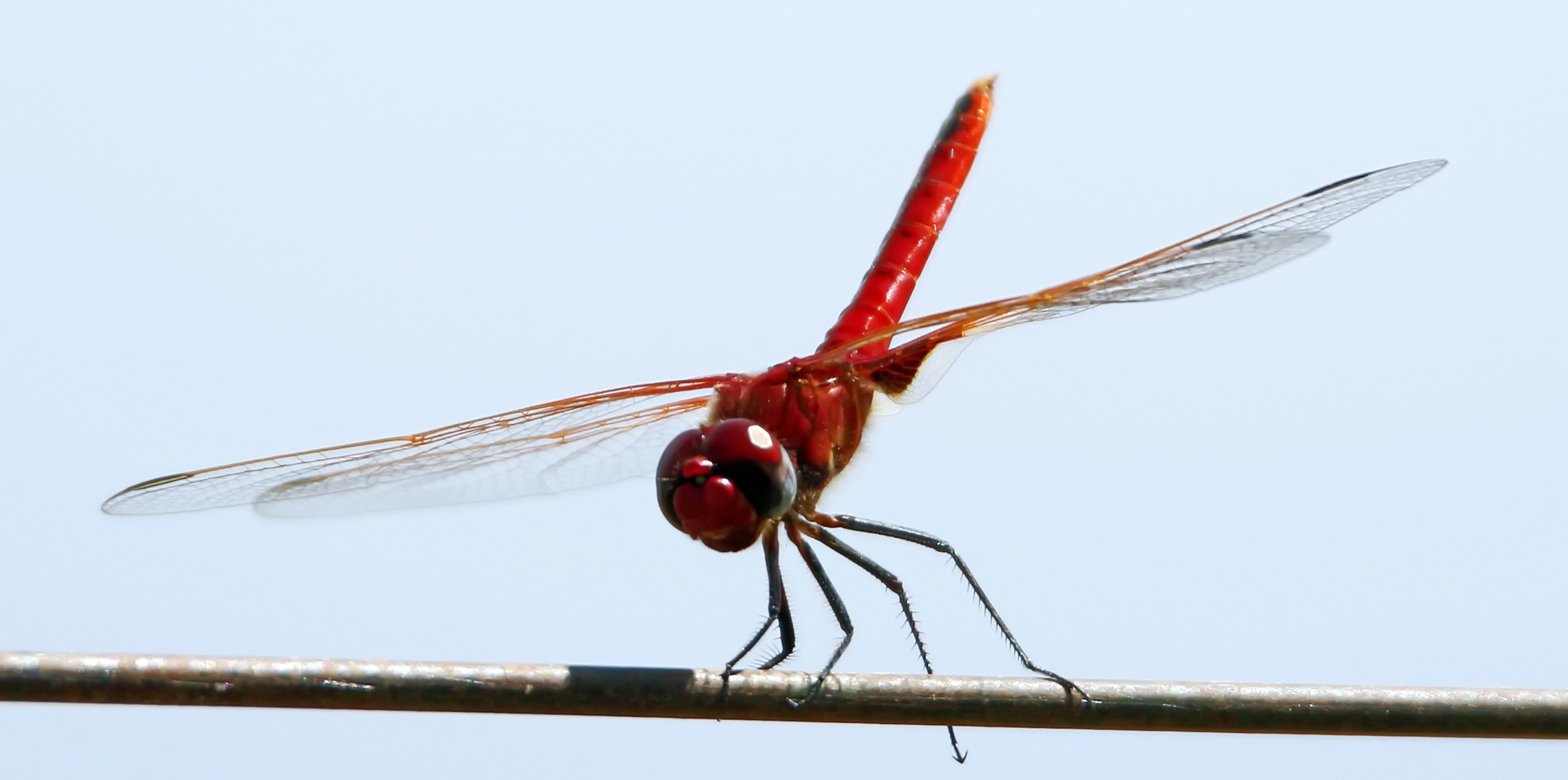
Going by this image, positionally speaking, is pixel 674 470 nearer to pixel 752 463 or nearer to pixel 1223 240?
pixel 752 463

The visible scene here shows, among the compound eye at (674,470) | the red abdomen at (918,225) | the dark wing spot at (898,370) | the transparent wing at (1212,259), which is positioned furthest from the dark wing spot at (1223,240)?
the compound eye at (674,470)

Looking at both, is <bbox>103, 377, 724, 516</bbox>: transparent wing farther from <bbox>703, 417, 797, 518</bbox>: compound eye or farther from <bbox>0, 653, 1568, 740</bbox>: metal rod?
<bbox>0, 653, 1568, 740</bbox>: metal rod

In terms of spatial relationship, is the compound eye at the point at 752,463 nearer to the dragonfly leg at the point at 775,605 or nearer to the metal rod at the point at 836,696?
the dragonfly leg at the point at 775,605

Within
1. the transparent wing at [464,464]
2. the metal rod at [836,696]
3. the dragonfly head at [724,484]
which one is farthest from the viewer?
the transparent wing at [464,464]

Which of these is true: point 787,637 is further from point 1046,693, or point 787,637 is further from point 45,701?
point 45,701

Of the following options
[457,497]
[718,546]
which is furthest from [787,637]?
[457,497]

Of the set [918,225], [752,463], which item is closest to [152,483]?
[752,463]
